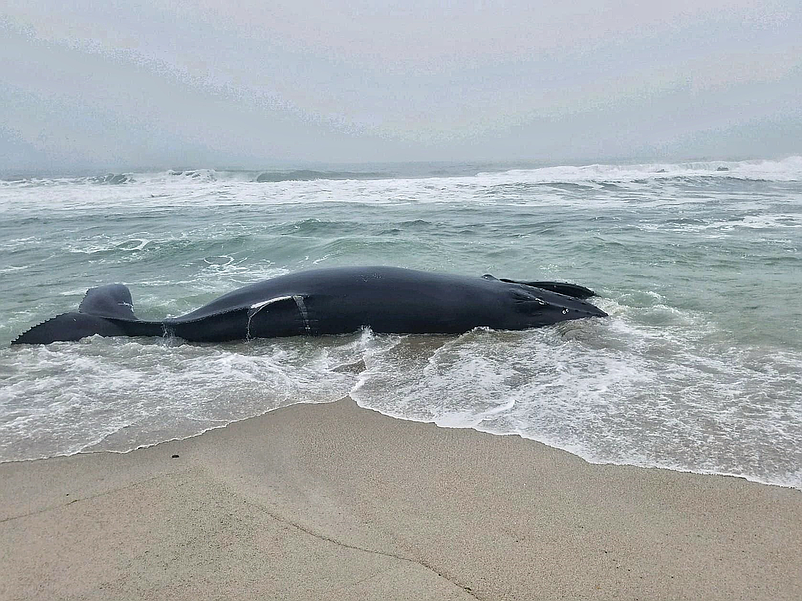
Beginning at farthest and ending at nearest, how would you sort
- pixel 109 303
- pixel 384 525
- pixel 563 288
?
1. pixel 563 288
2. pixel 109 303
3. pixel 384 525

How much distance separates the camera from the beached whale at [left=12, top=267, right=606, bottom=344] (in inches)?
232

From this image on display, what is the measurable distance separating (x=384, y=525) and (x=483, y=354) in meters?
2.81

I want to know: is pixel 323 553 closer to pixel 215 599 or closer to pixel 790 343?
pixel 215 599

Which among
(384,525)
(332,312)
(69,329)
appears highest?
(332,312)

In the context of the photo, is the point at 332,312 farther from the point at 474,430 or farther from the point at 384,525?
the point at 384,525

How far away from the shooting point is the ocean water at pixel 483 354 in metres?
3.94

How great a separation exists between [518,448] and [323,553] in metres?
1.51

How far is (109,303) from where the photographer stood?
643cm

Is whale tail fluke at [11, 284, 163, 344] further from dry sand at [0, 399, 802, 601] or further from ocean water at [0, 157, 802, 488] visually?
dry sand at [0, 399, 802, 601]

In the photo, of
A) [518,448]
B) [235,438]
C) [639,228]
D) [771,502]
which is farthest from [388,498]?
[639,228]

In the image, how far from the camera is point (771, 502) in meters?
3.07

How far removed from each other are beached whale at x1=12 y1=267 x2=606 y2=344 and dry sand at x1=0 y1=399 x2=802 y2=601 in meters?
2.21

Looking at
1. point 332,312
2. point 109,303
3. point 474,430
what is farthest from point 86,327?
point 474,430

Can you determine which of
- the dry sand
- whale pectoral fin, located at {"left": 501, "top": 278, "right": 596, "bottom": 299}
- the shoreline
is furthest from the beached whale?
the dry sand
